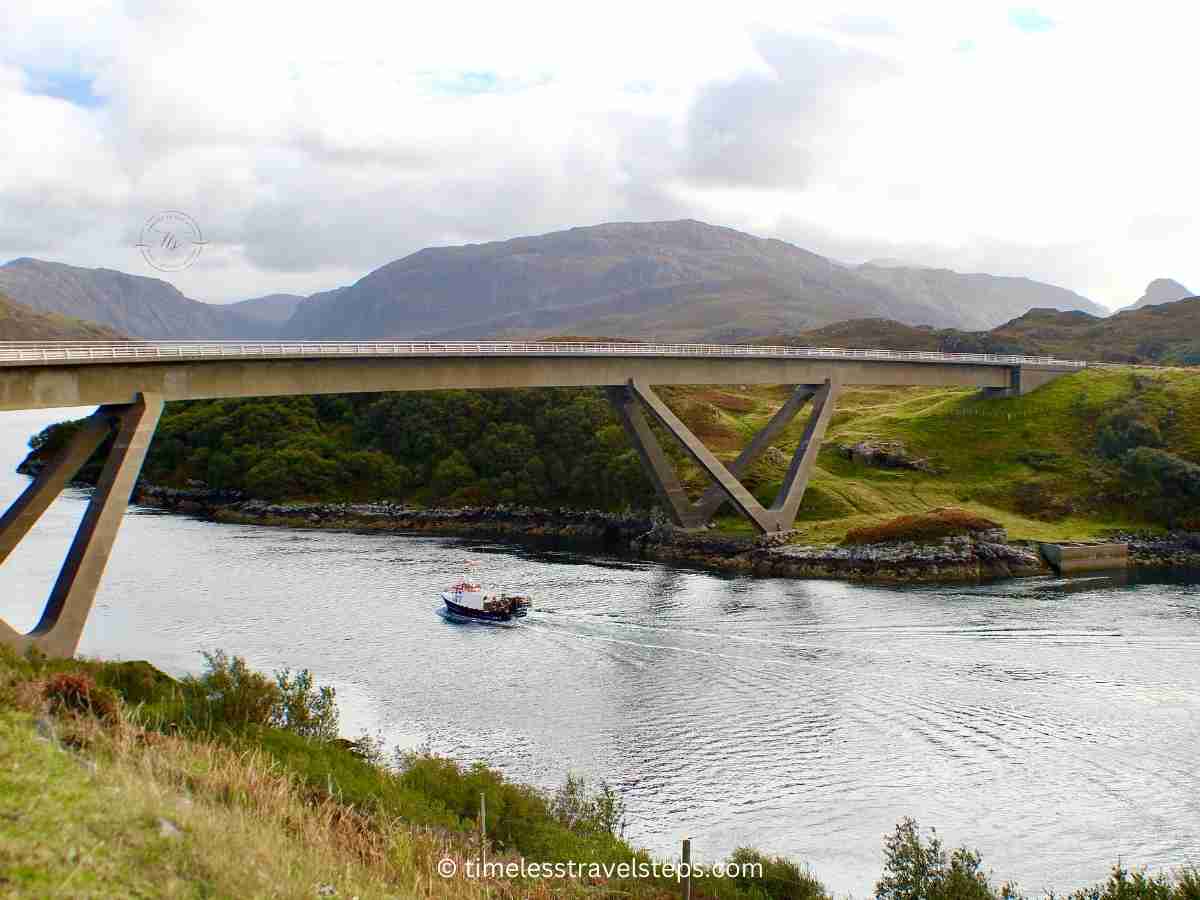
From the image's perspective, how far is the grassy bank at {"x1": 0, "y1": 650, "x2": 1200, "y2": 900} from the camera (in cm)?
1366

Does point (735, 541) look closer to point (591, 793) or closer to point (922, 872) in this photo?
point (591, 793)

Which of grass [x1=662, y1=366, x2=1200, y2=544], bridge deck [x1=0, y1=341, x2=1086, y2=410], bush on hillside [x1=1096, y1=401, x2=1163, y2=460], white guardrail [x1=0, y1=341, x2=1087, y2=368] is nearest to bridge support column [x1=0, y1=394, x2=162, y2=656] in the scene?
bridge deck [x1=0, y1=341, x2=1086, y2=410]

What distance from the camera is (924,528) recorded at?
73.8 m

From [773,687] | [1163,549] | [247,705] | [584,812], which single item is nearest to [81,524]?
[247,705]

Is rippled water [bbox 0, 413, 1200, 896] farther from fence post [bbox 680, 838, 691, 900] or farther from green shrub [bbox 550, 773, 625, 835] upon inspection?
fence post [bbox 680, 838, 691, 900]

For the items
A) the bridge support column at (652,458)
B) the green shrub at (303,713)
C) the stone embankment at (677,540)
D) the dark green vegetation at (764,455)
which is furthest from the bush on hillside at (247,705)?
the dark green vegetation at (764,455)

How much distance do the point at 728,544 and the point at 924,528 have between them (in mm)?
13919

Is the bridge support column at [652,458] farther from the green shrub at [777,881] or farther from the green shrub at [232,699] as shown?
the green shrub at [777,881]

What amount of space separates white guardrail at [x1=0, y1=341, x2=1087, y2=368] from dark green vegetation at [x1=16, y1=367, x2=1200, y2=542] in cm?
1078

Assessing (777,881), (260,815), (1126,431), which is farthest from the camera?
(1126,431)

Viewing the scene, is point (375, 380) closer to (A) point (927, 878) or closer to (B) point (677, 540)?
(B) point (677, 540)

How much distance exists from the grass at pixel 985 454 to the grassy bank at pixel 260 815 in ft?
174

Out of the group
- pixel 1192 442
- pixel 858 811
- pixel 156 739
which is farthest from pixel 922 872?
pixel 1192 442

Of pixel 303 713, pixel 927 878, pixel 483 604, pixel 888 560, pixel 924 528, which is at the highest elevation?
pixel 924 528
